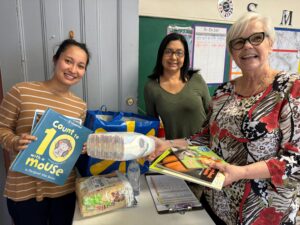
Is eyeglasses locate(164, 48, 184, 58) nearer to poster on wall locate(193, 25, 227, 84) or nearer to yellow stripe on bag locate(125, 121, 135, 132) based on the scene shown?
poster on wall locate(193, 25, 227, 84)

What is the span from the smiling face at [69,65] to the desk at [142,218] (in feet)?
1.91

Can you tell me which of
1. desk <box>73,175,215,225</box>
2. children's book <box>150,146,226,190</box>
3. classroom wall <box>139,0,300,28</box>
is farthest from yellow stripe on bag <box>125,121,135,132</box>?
classroom wall <box>139,0,300,28</box>

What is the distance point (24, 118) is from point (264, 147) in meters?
1.00

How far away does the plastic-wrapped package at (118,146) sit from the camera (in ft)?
2.73

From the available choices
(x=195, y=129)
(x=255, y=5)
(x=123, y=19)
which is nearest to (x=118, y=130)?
(x=195, y=129)

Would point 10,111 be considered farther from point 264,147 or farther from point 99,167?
point 264,147

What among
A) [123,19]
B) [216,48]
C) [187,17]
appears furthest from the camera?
[216,48]

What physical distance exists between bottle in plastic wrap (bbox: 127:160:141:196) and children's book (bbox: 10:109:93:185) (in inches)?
10.8

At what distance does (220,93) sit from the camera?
1.06m

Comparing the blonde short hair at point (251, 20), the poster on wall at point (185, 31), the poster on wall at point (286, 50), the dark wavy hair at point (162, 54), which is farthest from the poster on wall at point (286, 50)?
the blonde short hair at point (251, 20)

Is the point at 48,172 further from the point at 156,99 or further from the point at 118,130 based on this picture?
the point at 156,99

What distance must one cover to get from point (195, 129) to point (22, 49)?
1122 mm

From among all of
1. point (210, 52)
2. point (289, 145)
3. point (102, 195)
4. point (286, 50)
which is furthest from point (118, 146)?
point (286, 50)

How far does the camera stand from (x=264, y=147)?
847mm
